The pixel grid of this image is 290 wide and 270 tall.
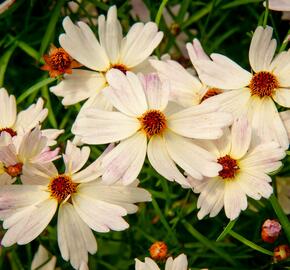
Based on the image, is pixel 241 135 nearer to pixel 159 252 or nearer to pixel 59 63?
pixel 159 252

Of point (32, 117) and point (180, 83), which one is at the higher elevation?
point (180, 83)

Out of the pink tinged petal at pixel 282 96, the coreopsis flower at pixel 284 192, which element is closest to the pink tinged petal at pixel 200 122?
the pink tinged petal at pixel 282 96

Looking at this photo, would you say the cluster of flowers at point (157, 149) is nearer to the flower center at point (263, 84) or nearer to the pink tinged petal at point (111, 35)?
Answer: the flower center at point (263, 84)

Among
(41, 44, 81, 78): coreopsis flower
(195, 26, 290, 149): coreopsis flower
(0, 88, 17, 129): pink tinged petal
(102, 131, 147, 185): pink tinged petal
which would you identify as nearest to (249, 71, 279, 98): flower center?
(195, 26, 290, 149): coreopsis flower

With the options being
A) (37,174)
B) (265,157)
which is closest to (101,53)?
(37,174)

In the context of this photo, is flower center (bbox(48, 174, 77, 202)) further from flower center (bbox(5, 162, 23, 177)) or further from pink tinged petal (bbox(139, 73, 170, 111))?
pink tinged petal (bbox(139, 73, 170, 111))

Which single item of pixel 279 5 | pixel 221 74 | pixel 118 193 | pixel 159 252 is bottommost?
pixel 159 252
